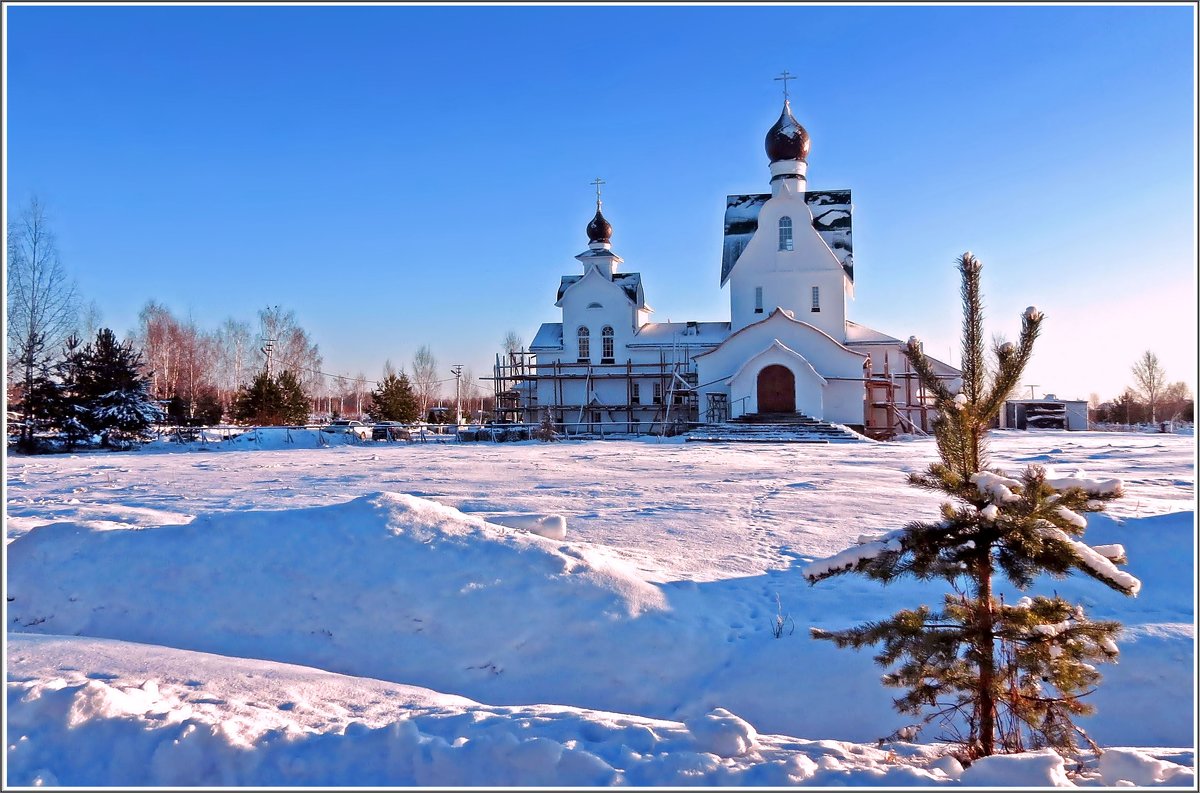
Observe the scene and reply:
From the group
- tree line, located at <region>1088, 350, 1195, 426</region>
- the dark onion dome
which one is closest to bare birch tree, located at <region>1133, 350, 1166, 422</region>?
tree line, located at <region>1088, 350, 1195, 426</region>

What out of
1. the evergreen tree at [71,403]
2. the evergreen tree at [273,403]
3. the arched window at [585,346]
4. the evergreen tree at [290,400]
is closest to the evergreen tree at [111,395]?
the evergreen tree at [71,403]

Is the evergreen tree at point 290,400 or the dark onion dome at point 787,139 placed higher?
the dark onion dome at point 787,139

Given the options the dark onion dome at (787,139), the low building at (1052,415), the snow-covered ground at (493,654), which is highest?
the dark onion dome at (787,139)

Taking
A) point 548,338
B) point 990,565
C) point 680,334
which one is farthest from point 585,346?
point 990,565

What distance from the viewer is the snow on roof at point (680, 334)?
122 feet

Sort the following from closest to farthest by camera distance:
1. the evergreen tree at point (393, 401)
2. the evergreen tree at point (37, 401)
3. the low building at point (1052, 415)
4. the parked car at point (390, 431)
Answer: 1. the evergreen tree at point (37, 401)
2. the parked car at point (390, 431)
3. the evergreen tree at point (393, 401)
4. the low building at point (1052, 415)

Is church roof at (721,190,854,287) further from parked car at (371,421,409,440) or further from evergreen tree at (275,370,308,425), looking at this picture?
evergreen tree at (275,370,308,425)

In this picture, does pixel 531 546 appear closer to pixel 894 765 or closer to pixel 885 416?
pixel 894 765

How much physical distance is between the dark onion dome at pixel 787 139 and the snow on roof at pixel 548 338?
45.1ft

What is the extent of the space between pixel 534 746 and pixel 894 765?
1.57 meters

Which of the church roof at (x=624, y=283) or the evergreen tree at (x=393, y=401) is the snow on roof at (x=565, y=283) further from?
the evergreen tree at (x=393, y=401)

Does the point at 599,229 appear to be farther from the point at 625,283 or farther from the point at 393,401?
the point at 393,401

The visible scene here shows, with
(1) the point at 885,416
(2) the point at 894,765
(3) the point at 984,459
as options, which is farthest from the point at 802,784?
(1) the point at 885,416

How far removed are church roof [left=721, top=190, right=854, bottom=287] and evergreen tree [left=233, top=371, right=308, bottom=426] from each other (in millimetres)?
22254
